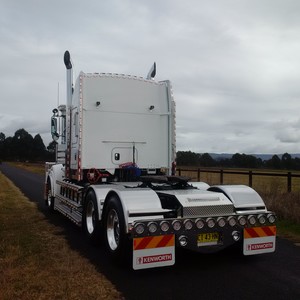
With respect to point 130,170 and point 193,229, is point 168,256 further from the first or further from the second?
point 130,170

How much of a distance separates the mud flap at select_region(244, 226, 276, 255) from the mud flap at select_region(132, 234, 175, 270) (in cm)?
131

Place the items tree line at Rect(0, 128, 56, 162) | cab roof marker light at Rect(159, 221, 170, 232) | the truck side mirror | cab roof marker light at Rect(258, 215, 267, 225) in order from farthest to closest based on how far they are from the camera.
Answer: tree line at Rect(0, 128, 56, 162), the truck side mirror, cab roof marker light at Rect(258, 215, 267, 225), cab roof marker light at Rect(159, 221, 170, 232)

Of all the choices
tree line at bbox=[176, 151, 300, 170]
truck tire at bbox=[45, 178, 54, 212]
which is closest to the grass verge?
truck tire at bbox=[45, 178, 54, 212]

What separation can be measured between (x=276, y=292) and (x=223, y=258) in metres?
1.65

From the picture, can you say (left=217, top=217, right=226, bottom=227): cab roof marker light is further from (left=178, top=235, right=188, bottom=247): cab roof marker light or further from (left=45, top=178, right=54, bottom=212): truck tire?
(left=45, top=178, right=54, bottom=212): truck tire

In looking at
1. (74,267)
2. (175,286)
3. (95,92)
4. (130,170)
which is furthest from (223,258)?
(95,92)

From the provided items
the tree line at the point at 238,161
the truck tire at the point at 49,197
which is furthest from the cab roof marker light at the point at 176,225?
the tree line at the point at 238,161

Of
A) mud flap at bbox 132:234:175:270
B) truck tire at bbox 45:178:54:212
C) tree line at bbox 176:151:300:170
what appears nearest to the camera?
mud flap at bbox 132:234:175:270

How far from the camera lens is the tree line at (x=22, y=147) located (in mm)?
151500

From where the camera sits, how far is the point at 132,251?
5.45 metres

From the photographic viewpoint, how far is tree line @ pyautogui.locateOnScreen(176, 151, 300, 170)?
3594 cm

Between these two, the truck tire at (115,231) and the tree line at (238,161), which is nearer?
the truck tire at (115,231)

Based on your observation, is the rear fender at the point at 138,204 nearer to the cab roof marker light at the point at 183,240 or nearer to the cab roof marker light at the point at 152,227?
the cab roof marker light at the point at 152,227

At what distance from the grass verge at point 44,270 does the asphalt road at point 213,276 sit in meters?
0.25
